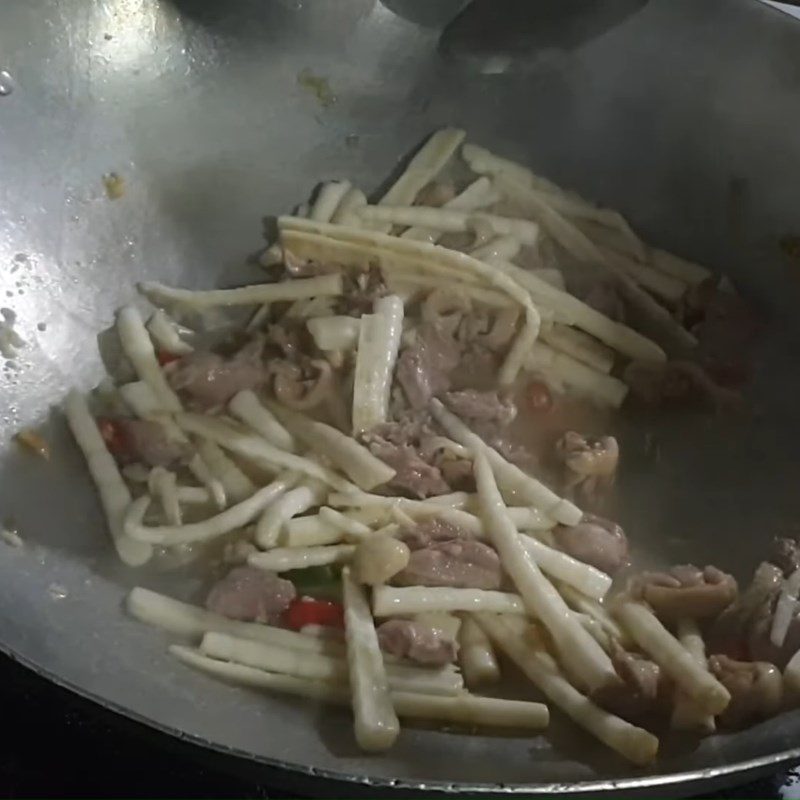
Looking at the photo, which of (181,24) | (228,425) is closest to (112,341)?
(228,425)

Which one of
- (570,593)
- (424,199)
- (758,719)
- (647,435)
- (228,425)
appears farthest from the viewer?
(424,199)

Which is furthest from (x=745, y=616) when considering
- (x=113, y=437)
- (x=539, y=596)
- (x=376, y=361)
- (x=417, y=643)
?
(x=113, y=437)

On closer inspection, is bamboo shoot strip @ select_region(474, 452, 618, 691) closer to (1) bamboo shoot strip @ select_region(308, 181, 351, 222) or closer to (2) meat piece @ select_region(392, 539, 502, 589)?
(2) meat piece @ select_region(392, 539, 502, 589)

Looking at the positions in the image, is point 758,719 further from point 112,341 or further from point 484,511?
point 112,341

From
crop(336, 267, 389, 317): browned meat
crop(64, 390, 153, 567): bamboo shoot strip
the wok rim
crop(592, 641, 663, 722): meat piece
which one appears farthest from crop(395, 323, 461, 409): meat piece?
the wok rim

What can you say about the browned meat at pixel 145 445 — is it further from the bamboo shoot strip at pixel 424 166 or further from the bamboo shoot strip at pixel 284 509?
the bamboo shoot strip at pixel 424 166

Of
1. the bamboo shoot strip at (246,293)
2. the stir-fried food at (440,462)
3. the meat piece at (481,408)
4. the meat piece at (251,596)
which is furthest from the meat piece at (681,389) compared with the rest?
the meat piece at (251,596)
